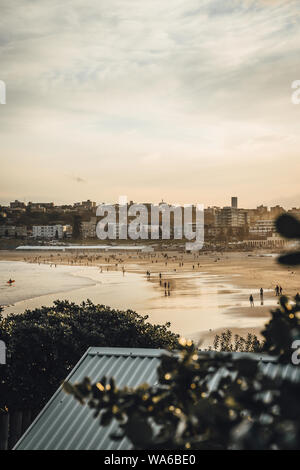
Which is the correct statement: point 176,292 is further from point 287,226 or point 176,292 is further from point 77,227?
point 77,227

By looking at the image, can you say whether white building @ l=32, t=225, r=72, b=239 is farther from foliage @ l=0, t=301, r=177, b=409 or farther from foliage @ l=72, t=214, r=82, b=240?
foliage @ l=0, t=301, r=177, b=409

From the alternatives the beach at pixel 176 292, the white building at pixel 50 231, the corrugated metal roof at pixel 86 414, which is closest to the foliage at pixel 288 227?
the corrugated metal roof at pixel 86 414

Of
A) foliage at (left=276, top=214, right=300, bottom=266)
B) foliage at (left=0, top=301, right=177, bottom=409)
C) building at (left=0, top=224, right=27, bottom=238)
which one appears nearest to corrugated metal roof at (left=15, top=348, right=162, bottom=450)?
foliage at (left=276, top=214, right=300, bottom=266)

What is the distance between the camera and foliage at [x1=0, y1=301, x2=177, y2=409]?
1095 cm

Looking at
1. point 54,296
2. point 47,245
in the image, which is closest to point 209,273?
point 54,296

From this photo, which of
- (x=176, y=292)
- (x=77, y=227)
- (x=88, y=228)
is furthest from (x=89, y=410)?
(x=88, y=228)

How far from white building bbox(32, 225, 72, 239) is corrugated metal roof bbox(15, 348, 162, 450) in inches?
5484

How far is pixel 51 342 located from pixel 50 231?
140 metres

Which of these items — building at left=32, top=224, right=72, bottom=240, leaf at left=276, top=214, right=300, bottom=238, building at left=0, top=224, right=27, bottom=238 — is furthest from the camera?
building at left=32, top=224, right=72, bottom=240

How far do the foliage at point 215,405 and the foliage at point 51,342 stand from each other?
31.0ft

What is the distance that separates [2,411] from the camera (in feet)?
35.6

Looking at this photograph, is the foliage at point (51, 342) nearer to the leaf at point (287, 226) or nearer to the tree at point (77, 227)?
the leaf at point (287, 226)

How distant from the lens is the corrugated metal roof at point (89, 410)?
17.1 feet

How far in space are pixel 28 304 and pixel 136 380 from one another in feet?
99.4
